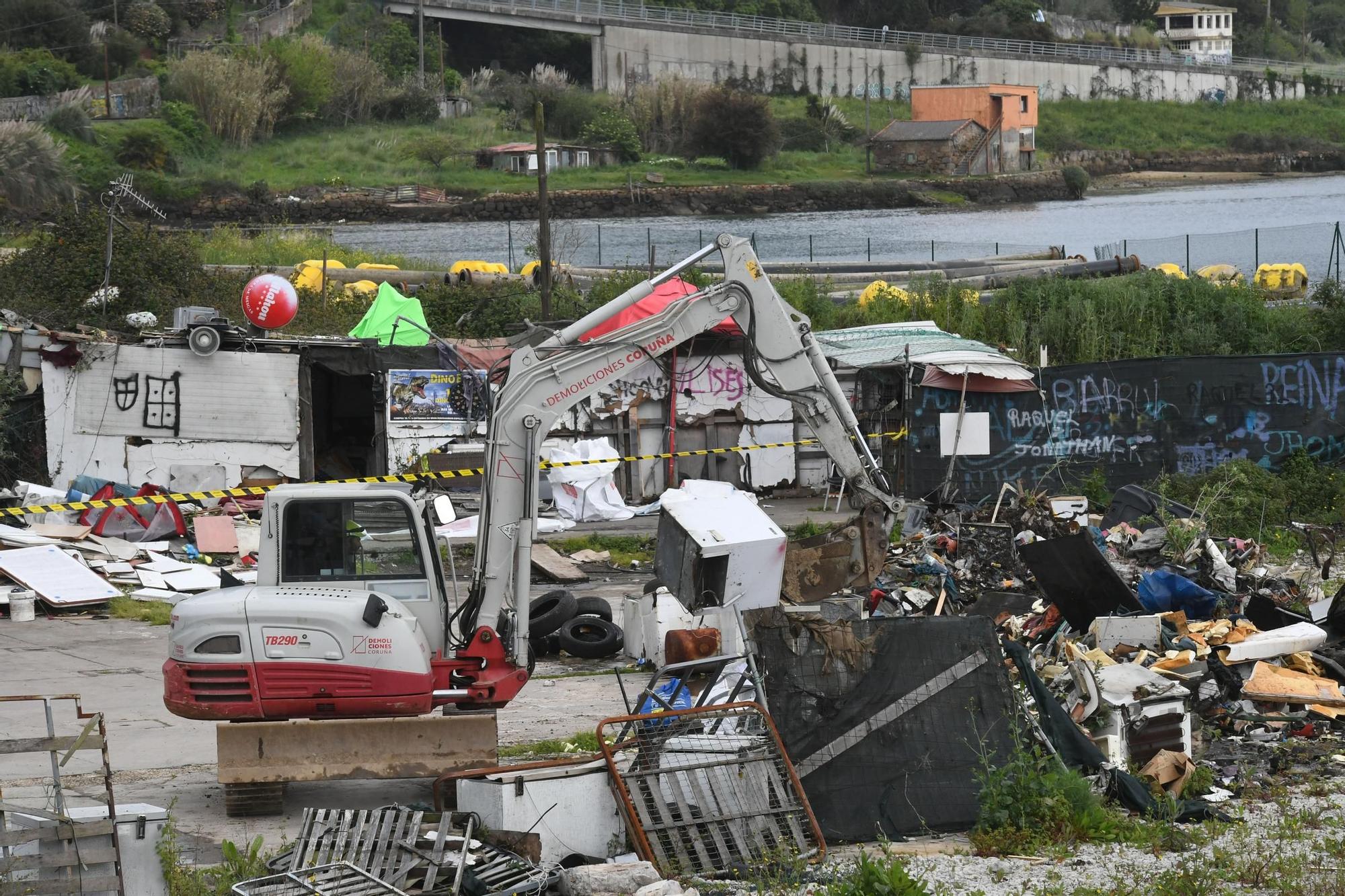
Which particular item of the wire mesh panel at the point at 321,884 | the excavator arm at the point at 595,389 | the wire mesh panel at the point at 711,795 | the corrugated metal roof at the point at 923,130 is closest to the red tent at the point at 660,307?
the excavator arm at the point at 595,389

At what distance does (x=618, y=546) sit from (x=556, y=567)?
1779 millimetres

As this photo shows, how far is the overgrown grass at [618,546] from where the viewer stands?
751 inches

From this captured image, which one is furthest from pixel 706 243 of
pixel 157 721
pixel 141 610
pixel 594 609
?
pixel 157 721

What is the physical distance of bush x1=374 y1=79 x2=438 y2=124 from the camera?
3300 inches

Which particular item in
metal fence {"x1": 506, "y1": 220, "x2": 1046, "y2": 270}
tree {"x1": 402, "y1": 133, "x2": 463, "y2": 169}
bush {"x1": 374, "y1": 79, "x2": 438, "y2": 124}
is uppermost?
bush {"x1": 374, "y1": 79, "x2": 438, "y2": 124}

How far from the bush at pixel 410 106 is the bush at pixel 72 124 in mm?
20428

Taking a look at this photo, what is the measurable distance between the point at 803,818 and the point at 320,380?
54.3 ft

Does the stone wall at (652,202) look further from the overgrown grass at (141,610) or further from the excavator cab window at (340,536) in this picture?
the excavator cab window at (340,536)

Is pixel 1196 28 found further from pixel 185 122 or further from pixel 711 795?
pixel 711 795

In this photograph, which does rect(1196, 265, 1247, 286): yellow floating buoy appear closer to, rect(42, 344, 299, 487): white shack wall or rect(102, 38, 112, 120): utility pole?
rect(42, 344, 299, 487): white shack wall

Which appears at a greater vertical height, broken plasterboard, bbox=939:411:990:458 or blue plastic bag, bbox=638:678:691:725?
blue plastic bag, bbox=638:678:691:725

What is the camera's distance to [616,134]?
276ft

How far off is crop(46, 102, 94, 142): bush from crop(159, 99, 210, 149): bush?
6.12 meters

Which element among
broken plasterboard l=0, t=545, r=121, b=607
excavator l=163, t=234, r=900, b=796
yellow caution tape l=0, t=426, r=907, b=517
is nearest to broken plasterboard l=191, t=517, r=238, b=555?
yellow caution tape l=0, t=426, r=907, b=517
